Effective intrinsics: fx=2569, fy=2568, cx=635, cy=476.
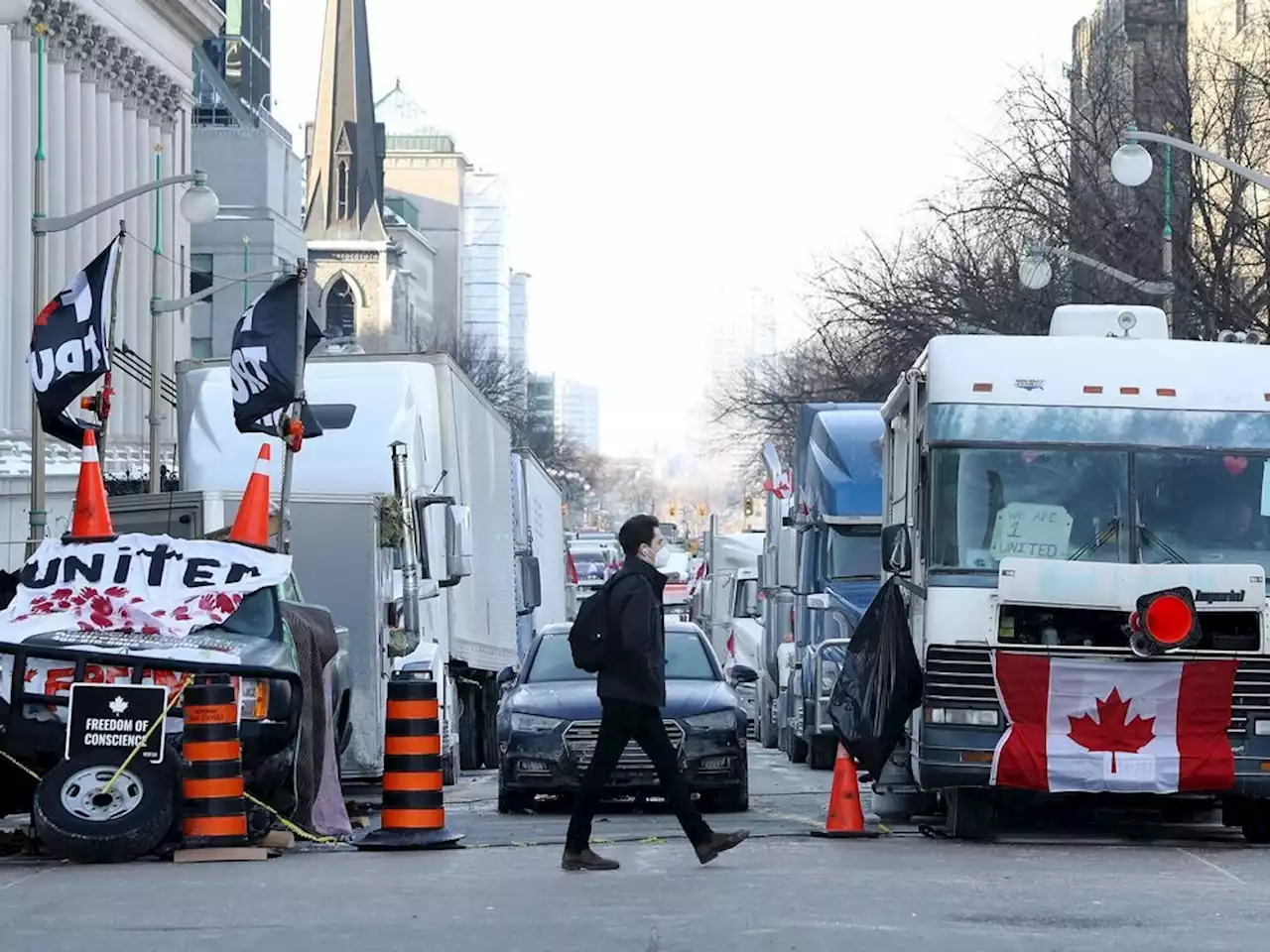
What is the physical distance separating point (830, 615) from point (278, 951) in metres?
14.3

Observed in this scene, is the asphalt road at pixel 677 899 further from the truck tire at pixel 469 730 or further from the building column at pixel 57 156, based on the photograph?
the building column at pixel 57 156

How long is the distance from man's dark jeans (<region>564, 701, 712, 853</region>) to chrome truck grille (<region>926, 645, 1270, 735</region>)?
8.14ft

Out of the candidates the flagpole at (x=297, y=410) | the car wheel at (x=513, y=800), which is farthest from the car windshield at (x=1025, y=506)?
the flagpole at (x=297, y=410)

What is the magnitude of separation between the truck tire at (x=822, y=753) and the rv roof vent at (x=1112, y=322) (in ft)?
28.8

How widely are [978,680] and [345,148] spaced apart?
139322mm

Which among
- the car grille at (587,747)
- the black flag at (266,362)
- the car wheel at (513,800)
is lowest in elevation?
the car wheel at (513,800)

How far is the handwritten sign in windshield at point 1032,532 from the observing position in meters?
15.1

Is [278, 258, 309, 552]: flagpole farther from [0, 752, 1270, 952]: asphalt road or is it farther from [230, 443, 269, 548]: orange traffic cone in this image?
[0, 752, 1270, 952]: asphalt road

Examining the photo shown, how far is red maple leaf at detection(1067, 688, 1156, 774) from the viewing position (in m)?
14.8

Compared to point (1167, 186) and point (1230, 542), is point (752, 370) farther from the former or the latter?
point (1230, 542)

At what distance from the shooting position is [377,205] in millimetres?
155125

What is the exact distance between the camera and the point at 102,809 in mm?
13773

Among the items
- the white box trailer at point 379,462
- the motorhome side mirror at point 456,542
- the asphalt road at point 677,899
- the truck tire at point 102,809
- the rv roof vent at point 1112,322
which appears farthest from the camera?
the motorhome side mirror at point 456,542

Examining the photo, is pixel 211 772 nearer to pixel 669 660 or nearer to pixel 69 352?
pixel 669 660
